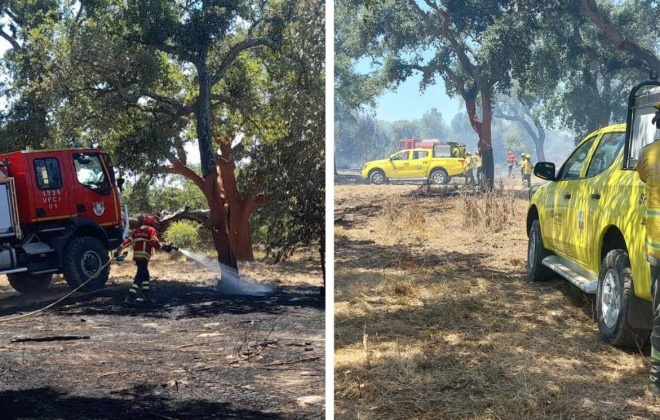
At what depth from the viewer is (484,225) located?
4832 mm

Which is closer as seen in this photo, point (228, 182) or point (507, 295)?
point (228, 182)

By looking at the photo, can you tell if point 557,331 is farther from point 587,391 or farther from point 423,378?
point 423,378

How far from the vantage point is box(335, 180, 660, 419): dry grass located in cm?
393

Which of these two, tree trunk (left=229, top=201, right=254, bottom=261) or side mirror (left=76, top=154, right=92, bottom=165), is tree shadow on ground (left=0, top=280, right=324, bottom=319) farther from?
side mirror (left=76, top=154, right=92, bottom=165)

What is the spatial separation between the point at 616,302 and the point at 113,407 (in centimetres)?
277

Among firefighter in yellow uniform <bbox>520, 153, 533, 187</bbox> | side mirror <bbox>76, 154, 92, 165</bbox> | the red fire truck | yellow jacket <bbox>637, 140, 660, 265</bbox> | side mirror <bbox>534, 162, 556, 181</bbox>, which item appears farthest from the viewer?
firefighter in yellow uniform <bbox>520, 153, 533, 187</bbox>

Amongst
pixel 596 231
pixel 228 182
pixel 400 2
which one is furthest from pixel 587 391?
pixel 400 2

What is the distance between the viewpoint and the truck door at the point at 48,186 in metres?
3.91

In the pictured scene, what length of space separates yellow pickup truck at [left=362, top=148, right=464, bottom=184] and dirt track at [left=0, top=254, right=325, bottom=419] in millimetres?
1290

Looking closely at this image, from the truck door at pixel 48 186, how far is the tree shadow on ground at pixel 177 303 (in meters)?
0.45

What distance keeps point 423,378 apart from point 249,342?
1048 mm

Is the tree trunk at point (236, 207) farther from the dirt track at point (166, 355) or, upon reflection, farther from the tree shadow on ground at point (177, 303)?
the tree shadow on ground at point (177, 303)

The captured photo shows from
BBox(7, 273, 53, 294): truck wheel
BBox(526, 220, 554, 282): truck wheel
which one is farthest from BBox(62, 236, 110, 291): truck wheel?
BBox(526, 220, 554, 282): truck wheel

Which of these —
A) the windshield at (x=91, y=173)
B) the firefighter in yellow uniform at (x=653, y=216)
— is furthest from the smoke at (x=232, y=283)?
the firefighter in yellow uniform at (x=653, y=216)
